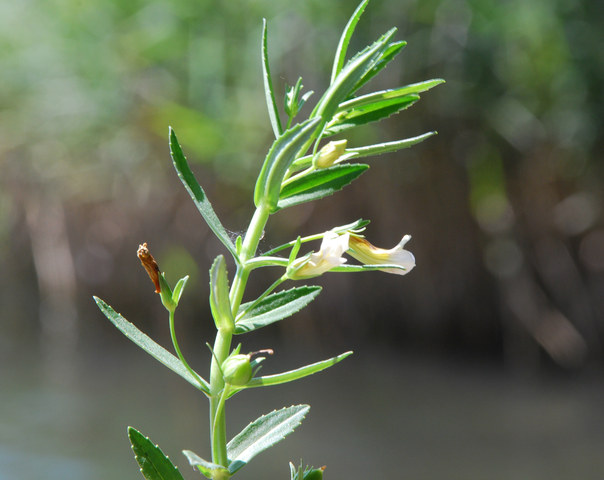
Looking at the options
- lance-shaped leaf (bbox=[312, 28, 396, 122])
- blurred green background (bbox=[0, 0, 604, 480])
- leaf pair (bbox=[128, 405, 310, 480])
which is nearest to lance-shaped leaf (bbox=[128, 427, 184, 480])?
leaf pair (bbox=[128, 405, 310, 480])

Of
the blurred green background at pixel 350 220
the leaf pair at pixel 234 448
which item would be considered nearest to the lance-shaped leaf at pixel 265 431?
the leaf pair at pixel 234 448

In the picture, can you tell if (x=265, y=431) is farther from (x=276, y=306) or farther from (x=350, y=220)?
(x=350, y=220)

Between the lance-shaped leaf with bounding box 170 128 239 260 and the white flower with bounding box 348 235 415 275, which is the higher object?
the lance-shaped leaf with bounding box 170 128 239 260

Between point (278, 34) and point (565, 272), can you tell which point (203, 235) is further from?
point (565, 272)

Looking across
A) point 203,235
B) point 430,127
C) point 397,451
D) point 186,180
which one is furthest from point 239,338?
point 186,180

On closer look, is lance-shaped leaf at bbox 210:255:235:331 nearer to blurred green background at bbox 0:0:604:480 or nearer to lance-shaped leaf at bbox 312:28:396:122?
lance-shaped leaf at bbox 312:28:396:122
